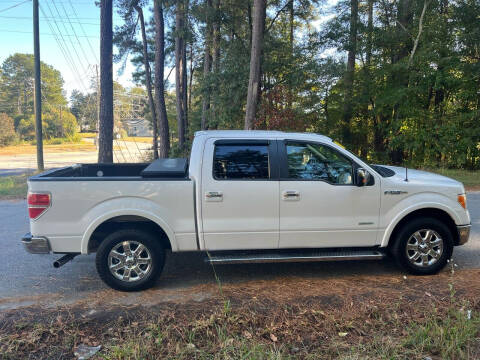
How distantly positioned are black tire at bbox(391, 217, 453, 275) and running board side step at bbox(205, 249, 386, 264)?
257 millimetres

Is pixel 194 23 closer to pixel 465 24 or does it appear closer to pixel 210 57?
pixel 210 57

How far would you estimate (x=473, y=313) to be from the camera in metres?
3.76

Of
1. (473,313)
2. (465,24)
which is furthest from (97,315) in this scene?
(465,24)

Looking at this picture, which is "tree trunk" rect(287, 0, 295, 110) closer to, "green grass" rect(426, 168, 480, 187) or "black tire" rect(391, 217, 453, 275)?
"green grass" rect(426, 168, 480, 187)

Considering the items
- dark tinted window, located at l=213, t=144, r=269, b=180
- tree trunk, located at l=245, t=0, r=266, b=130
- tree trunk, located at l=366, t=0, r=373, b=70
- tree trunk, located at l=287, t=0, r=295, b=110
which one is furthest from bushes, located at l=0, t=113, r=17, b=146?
dark tinted window, located at l=213, t=144, r=269, b=180

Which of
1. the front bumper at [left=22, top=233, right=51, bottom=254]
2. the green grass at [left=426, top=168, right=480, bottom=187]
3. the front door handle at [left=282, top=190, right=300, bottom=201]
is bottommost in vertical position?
the front bumper at [left=22, top=233, right=51, bottom=254]

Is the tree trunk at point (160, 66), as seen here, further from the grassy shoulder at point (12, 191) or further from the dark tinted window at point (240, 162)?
the dark tinted window at point (240, 162)

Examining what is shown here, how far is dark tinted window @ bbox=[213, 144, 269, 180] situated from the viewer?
4664 mm

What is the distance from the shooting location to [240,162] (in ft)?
15.5

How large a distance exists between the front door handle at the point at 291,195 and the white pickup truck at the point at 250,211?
0.01 metres

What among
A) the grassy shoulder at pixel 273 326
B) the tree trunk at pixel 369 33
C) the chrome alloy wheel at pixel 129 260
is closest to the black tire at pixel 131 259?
the chrome alloy wheel at pixel 129 260

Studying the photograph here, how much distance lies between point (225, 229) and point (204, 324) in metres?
1.30

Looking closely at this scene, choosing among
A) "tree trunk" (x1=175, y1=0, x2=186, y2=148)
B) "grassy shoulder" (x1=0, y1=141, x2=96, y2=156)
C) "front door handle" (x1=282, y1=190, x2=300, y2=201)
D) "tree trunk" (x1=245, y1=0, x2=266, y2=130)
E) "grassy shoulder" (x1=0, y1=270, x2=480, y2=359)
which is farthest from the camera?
"grassy shoulder" (x1=0, y1=141, x2=96, y2=156)

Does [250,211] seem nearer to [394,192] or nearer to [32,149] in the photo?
[394,192]
